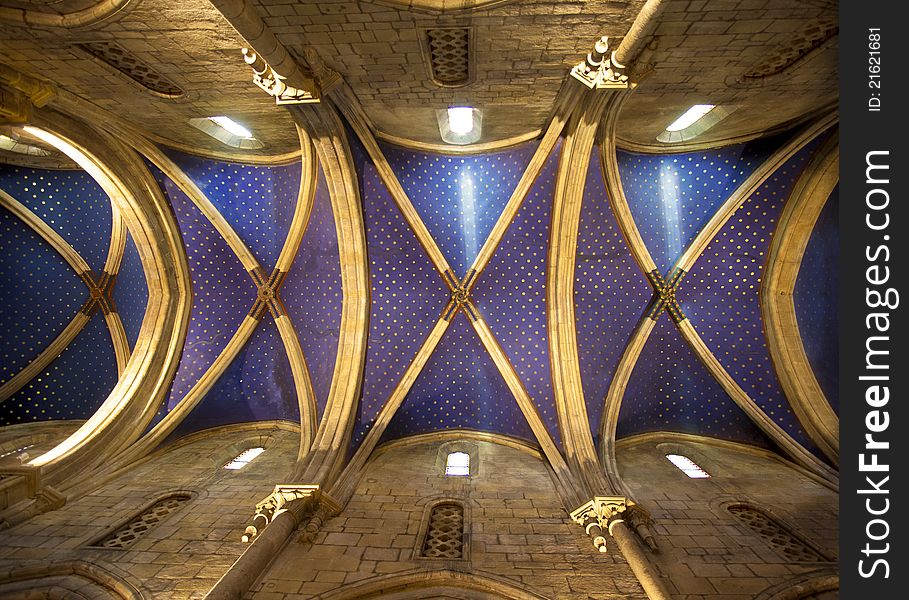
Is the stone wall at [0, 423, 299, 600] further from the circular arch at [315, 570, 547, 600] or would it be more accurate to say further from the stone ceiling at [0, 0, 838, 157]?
the stone ceiling at [0, 0, 838, 157]

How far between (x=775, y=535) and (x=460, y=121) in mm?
8603

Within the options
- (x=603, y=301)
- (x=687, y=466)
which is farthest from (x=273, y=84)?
(x=687, y=466)

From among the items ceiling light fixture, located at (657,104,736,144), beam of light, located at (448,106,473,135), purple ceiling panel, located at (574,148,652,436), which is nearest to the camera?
ceiling light fixture, located at (657,104,736,144)

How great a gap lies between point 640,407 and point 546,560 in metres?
4.99

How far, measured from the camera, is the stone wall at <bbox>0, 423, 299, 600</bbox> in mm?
5238

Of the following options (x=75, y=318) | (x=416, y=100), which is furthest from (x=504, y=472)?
(x=75, y=318)

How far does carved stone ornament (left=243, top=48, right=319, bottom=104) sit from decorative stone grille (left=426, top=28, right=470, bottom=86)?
5.49 feet


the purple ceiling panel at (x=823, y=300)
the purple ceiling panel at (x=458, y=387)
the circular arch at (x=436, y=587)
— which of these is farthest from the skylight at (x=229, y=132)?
the purple ceiling panel at (x=823, y=300)

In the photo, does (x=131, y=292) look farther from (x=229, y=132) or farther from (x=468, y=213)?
(x=468, y=213)

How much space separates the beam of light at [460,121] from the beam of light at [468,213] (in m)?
0.79

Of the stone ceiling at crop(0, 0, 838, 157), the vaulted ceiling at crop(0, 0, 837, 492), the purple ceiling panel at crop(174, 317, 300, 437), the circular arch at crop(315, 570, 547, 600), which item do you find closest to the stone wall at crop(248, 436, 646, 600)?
the circular arch at crop(315, 570, 547, 600)

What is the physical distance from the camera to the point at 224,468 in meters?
7.93

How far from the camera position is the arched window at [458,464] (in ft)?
26.0

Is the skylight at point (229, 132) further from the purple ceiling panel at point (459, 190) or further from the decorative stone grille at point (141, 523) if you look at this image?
the decorative stone grille at point (141, 523)
